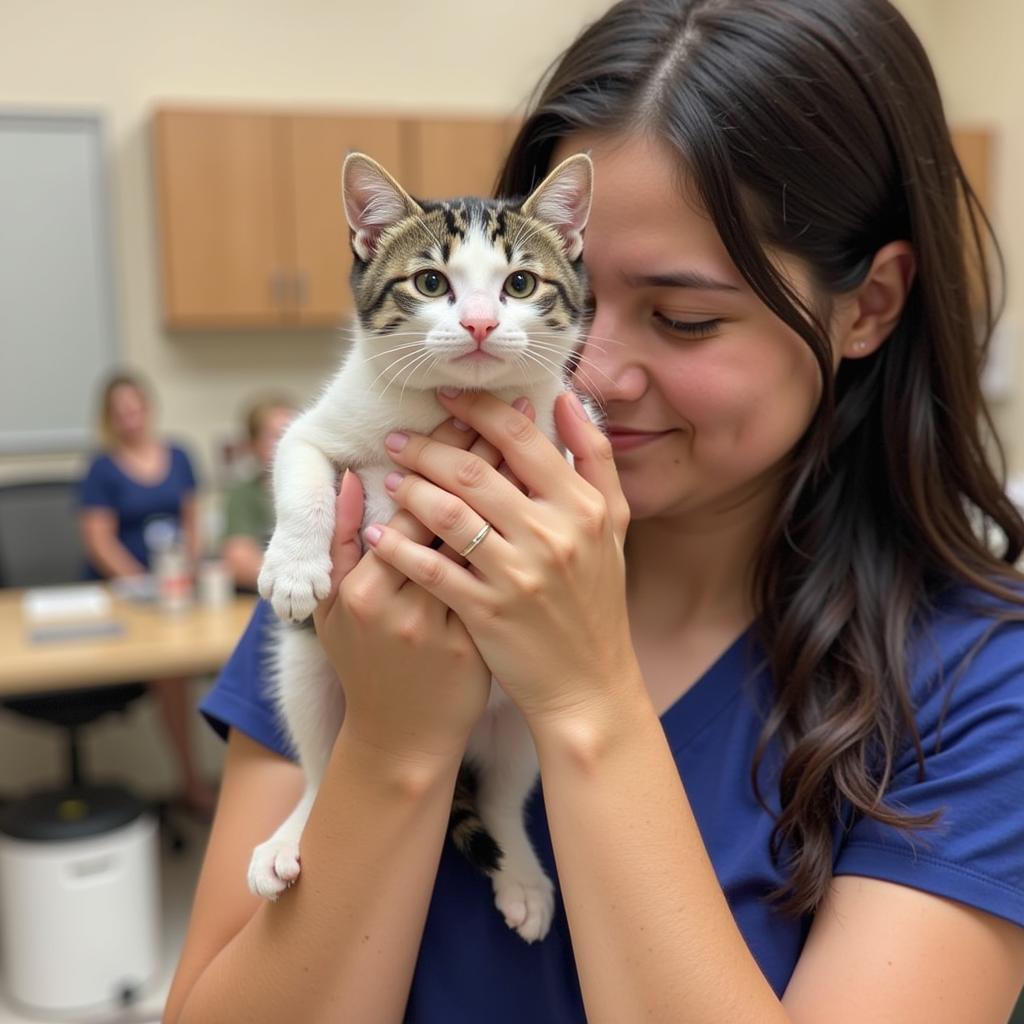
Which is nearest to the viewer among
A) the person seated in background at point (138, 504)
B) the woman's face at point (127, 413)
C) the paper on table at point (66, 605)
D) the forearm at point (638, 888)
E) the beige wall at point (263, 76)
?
the forearm at point (638, 888)

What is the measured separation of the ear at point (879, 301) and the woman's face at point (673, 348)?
0.09 m

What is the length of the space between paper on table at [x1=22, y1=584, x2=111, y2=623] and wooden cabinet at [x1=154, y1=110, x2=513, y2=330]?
131cm

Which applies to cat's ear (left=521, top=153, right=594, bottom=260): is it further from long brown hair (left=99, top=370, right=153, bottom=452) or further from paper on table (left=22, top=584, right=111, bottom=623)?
long brown hair (left=99, top=370, right=153, bottom=452)

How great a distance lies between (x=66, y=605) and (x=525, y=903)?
259 centimetres

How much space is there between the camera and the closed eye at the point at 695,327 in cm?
96

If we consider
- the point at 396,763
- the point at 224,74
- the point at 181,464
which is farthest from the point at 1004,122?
the point at 396,763

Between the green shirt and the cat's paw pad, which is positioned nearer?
the cat's paw pad

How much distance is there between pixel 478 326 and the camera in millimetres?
882

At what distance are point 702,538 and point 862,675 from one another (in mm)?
251

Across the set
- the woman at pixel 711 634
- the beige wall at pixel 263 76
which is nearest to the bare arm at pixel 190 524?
the beige wall at pixel 263 76

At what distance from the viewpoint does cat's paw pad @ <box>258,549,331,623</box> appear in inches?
34.9

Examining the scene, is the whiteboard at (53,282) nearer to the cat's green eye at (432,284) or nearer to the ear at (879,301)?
the cat's green eye at (432,284)

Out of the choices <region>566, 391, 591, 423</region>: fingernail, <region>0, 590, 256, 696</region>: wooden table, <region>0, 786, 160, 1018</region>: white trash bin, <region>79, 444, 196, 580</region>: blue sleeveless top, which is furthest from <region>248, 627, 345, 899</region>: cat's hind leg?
<region>79, 444, 196, 580</region>: blue sleeveless top

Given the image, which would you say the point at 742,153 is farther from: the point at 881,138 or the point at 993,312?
the point at 993,312
